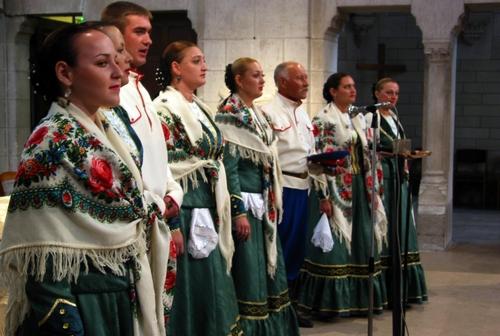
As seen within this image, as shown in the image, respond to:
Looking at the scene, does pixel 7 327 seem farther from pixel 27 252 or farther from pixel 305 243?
pixel 305 243

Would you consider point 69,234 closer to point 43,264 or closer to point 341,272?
point 43,264

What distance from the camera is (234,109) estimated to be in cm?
402

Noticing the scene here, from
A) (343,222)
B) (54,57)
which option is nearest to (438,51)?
(343,222)

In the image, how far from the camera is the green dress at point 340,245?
505 cm

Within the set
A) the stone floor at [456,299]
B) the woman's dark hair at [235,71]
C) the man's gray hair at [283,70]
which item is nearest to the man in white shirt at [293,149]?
the man's gray hair at [283,70]

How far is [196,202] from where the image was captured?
3.43 metres

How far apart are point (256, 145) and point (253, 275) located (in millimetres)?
650

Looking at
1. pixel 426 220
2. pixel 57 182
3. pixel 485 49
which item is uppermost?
pixel 485 49

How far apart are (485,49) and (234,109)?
883 cm

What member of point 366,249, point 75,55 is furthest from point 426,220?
point 75,55

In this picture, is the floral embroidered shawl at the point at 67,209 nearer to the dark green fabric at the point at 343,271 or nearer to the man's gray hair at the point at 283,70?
the man's gray hair at the point at 283,70

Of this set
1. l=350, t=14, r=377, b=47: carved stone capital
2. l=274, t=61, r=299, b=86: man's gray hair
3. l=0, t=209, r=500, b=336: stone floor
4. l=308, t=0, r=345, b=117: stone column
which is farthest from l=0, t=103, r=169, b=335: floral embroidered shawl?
l=350, t=14, r=377, b=47: carved stone capital

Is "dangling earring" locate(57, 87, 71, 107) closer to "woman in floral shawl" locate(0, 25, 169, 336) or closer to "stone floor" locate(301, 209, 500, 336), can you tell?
"woman in floral shawl" locate(0, 25, 169, 336)

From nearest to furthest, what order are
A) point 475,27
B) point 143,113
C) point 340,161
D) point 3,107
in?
point 143,113, point 340,161, point 3,107, point 475,27
